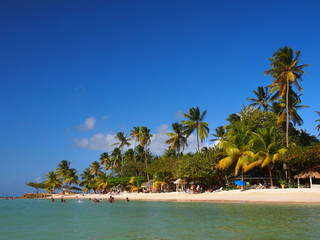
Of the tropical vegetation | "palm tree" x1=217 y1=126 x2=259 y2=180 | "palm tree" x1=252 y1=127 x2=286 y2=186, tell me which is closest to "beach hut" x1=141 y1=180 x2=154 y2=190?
the tropical vegetation

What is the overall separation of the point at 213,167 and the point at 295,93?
531 inches

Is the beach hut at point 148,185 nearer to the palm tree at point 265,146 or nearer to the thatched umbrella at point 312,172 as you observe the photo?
the palm tree at point 265,146

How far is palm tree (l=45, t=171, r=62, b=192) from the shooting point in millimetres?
82688

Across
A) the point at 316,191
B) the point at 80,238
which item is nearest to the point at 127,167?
the point at 316,191

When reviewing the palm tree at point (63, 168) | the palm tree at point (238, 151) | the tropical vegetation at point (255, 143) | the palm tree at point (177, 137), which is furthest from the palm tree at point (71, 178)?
the palm tree at point (238, 151)

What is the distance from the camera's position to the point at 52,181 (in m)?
83.1

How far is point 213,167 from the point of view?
38969 millimetres

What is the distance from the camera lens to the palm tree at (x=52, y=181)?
3255 inches

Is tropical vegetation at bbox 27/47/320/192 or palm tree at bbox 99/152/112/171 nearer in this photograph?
tropical vegetation at bbox 27/47/320/192

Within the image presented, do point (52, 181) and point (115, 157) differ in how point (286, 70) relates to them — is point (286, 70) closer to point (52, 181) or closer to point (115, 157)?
point (115, 157)

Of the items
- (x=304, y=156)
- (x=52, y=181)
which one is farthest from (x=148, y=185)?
(x=52, y=181)

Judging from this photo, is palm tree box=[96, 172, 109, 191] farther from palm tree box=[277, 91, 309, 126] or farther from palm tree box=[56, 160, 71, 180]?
palm tree box=[277, 91, 309, 126]

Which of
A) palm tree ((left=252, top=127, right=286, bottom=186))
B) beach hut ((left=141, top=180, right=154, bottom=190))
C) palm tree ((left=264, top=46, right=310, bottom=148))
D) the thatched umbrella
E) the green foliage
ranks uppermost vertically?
palm tree ((left=264, top=46, right=310, bottom=148))

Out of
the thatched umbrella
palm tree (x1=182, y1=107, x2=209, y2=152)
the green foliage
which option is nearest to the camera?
the green foliage
